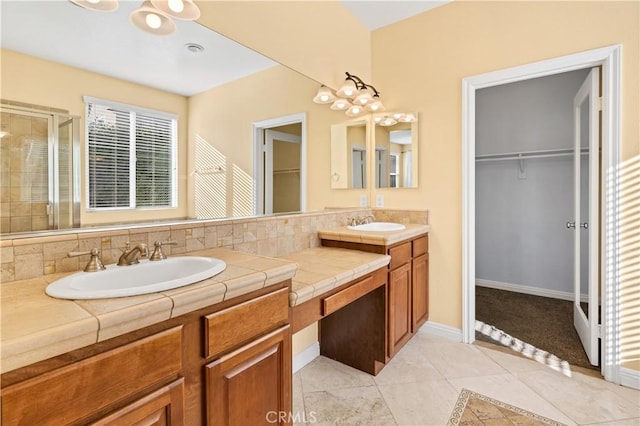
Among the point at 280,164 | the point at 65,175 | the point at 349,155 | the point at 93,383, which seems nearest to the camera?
the point at 93,383

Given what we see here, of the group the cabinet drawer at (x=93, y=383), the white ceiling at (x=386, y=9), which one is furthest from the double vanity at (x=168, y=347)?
the white ceiling at (x=386, y=9)

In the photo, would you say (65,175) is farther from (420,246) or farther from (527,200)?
→ (527,200)

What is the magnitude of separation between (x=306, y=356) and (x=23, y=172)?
1910 millimetres

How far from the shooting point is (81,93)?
1084 mm

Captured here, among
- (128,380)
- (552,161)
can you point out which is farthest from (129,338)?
(552,161)

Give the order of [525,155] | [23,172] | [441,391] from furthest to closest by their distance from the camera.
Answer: [525,155] < [441,391] < [23,172]

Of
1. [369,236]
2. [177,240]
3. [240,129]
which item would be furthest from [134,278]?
[369,236]

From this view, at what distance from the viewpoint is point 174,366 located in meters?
0.83

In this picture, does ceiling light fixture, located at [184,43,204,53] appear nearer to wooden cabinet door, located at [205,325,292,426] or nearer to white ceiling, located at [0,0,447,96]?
white ceiling, located at [0,0,447,96]

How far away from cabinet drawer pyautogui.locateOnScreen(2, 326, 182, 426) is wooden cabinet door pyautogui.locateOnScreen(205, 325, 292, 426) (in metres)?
0.16

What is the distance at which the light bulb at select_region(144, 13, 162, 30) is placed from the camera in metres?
1.25

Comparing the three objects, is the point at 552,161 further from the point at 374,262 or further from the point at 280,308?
the point at 280,308

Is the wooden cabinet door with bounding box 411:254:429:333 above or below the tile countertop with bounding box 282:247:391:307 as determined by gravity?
below

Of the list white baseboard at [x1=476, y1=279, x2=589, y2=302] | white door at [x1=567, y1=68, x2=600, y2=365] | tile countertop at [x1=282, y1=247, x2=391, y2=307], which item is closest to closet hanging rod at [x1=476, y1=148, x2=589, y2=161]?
white door at [x1=567, y1=68, x2=600, y2=365]
